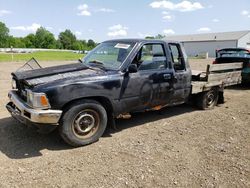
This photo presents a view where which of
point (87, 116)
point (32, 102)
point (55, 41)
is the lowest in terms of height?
point (87, 116)

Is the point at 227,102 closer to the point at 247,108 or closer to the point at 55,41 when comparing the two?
the point at 247,108

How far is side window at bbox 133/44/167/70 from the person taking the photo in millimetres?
5191

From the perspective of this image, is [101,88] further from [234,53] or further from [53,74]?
[234,53]

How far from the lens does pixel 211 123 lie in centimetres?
584

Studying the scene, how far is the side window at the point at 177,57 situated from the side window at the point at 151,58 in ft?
1.15

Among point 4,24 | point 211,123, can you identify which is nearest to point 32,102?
point 211,123

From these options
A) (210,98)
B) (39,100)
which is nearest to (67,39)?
(210,98)

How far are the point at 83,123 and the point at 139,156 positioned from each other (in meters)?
1.16

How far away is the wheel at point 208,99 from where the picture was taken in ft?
22.3

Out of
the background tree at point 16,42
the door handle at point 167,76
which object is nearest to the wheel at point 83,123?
the door handle at point 167,76

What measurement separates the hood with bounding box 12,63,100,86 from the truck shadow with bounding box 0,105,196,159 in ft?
3.70

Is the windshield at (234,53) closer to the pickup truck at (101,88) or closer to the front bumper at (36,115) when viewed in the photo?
the pickup truck at (101,88)

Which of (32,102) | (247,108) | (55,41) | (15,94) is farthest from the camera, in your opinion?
(55,41)

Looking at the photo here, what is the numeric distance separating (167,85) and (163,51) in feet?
2.52
